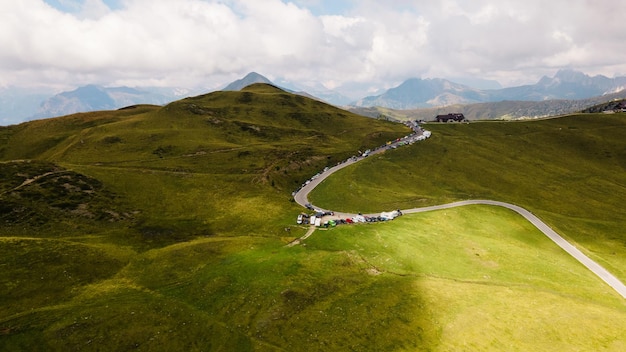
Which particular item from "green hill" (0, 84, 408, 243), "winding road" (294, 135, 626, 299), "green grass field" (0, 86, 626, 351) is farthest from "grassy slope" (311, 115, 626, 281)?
"green hill" (0, 84, 408, 243)

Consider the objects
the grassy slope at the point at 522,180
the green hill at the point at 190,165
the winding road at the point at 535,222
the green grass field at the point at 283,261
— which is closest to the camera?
the green grass field at the point at 283,261

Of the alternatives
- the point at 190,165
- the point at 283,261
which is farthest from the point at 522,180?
the point at 190,165

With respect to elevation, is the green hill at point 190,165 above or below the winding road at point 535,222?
above

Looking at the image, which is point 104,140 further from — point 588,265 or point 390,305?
point 588,265

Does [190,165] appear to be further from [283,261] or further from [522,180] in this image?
[522,180]

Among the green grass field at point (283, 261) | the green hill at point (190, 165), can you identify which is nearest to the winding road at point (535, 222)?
the green grass field at point (283, 261)

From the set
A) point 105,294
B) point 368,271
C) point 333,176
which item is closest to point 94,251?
point 105,294

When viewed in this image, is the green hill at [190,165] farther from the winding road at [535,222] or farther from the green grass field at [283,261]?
the winding road at [535,222]
